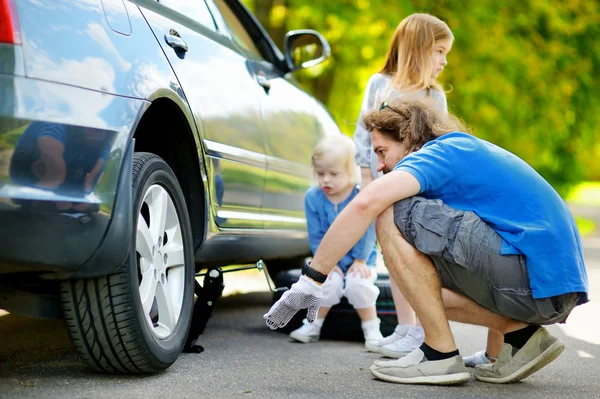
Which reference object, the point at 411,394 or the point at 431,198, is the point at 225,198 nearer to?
the point at 431,198

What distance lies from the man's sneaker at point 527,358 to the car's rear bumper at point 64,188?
1502 mm

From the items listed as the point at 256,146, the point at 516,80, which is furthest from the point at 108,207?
the point at 516,80

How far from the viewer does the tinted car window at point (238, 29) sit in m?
4.63

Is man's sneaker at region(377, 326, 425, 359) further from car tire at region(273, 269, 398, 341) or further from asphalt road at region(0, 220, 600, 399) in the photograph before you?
car tire at region(273, 269, 398, 341)

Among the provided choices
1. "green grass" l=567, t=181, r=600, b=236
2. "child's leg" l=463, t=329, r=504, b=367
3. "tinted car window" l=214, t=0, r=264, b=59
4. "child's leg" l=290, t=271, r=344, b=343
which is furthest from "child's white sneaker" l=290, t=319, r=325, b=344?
"green grass" l=567, t=181, r=600, b=236

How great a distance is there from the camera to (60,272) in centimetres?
257

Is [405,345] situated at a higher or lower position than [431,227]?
lower

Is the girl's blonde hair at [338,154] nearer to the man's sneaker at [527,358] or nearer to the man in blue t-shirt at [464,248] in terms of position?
the man in blue t-shirt at [464,248]

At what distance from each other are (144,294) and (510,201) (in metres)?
1.31

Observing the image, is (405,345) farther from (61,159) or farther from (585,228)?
(585,228)

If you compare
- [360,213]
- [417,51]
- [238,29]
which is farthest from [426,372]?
[238,29]

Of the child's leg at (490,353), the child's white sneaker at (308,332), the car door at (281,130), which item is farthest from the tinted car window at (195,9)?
the child's leg at (490,353)

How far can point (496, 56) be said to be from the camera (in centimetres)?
1254

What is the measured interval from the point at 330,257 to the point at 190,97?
2.63ft
